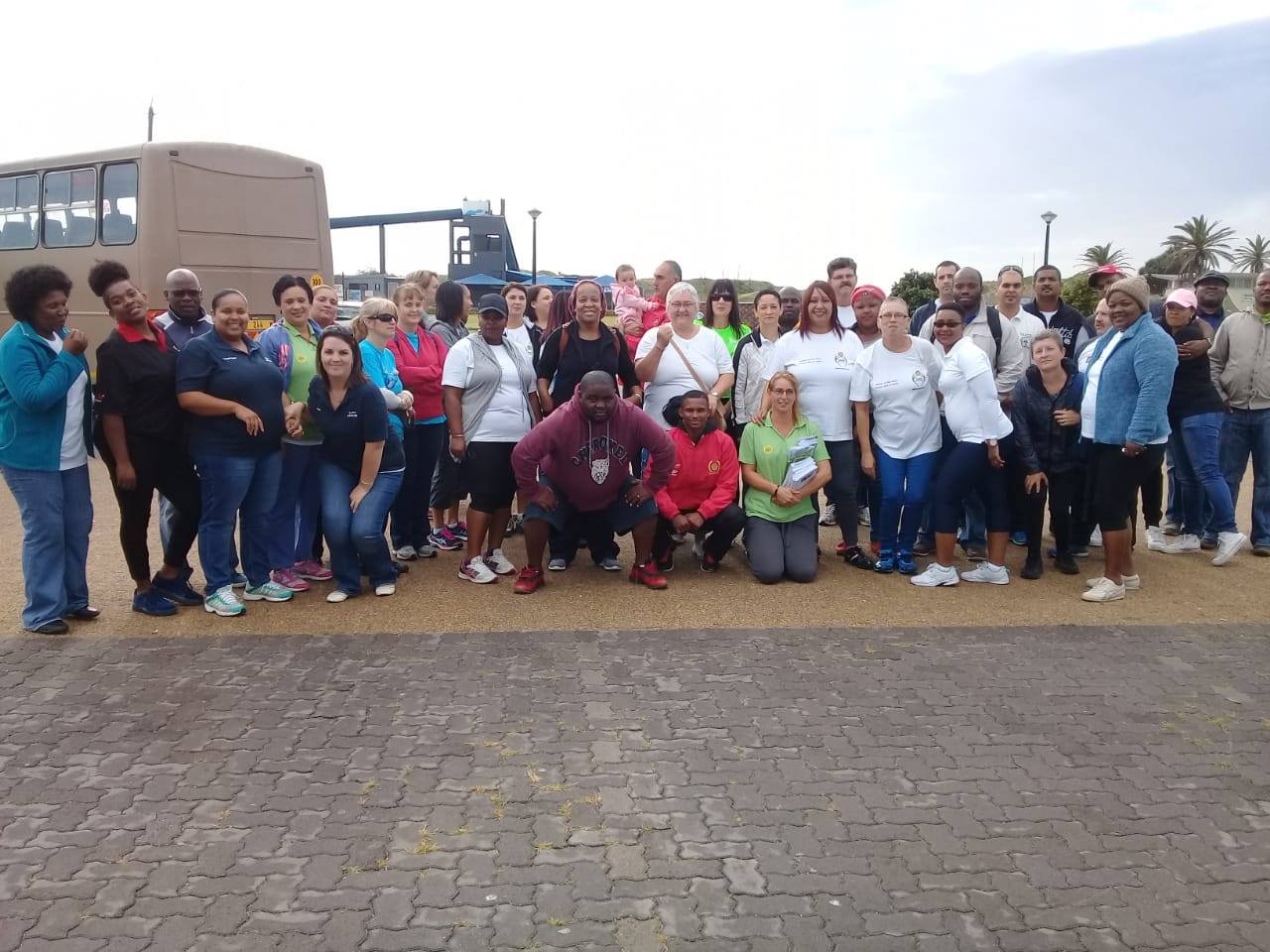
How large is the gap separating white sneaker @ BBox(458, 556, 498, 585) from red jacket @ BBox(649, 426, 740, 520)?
1304 millimetres

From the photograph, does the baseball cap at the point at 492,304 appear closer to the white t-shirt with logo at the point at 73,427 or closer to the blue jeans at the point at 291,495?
the blue jeans at the point at 291,495

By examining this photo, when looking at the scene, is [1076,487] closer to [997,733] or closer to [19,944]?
[997,733]

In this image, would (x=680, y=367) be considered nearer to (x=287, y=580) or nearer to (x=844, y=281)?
(x=844, y=281)

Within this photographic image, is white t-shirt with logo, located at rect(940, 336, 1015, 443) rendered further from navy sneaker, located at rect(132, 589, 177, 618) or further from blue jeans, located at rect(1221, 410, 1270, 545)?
navy sneaker, located at rect(132, 589, 177, 618)

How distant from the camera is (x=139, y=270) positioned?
1251 centimetres

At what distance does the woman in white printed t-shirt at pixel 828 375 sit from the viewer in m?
6.98

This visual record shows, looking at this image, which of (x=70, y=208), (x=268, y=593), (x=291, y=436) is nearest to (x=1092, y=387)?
(x=291, y=436)

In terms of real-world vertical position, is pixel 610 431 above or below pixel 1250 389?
below

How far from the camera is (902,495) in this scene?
689 cm

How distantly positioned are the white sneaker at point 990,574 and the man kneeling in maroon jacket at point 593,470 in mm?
2186

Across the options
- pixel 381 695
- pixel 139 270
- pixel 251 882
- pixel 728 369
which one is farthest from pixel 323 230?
pixel 251 882

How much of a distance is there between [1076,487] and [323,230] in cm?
1145

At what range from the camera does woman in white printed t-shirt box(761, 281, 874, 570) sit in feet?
22.9

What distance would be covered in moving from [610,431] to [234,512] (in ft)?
7.84
